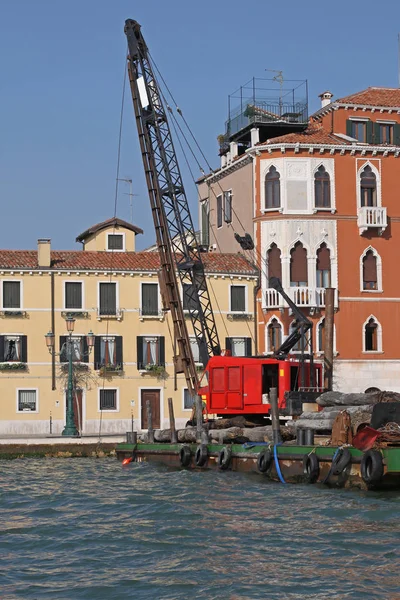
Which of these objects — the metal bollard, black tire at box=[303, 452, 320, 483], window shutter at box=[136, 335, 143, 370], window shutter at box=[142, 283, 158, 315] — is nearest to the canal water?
black tire at box=[303, 452, 320, 483]

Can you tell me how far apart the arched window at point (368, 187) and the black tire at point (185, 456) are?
2417 centimetres

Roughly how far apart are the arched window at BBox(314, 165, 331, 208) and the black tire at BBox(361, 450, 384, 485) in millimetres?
31487

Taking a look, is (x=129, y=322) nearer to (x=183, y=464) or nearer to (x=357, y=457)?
(x=183, y=464)

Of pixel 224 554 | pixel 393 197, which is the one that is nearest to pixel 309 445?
pixel 224 554

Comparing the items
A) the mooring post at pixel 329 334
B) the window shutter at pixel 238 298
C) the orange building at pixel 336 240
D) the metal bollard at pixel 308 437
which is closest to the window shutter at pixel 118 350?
the window shutter at pixel 238 298

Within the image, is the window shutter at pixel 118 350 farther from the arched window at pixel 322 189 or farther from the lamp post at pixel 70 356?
the arched window at pixel 322 189

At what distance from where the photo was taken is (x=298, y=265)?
57.0 m

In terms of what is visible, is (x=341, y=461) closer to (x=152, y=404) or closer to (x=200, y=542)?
(x=200, y=542)

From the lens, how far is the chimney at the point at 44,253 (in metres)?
55.3

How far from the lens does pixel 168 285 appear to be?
162 ft

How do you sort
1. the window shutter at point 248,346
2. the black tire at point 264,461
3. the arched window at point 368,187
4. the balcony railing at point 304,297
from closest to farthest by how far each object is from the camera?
the black tire at point 264,461
the balcony railing at point 304,297
the window shutter at point 248,346
the arched window at point 368,187

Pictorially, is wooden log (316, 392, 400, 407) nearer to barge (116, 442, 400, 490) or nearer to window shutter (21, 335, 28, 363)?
barge (116, 442, 400, 490)

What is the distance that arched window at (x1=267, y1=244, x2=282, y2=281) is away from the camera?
187ft

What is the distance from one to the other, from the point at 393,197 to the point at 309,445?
30.0m
